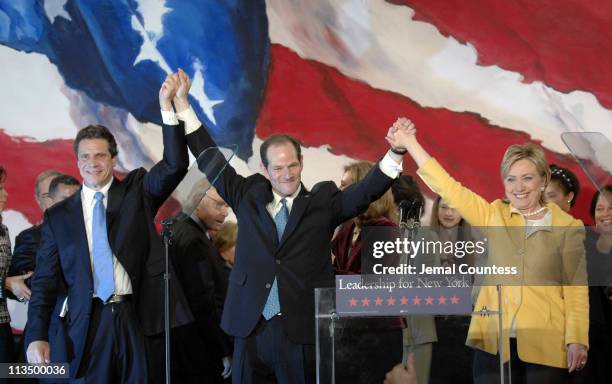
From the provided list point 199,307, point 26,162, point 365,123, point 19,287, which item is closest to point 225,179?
point 199,307

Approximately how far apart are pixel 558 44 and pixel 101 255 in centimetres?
390

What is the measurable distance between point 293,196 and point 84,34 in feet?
10.5

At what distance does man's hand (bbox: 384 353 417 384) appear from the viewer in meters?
3.75

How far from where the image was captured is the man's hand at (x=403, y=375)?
12.3 feet

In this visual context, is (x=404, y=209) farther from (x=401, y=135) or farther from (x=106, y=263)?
(x=106, y=263)

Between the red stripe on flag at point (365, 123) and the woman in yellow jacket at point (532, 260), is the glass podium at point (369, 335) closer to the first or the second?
the woman in yellow jacket at point (532, 260)

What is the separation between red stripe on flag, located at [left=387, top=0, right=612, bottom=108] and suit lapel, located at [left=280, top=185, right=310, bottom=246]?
2925 mm

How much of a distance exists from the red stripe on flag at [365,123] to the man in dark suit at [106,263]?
248 cm

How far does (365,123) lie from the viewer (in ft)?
22.4

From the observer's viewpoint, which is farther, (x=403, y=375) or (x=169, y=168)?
(x=169, y=168)

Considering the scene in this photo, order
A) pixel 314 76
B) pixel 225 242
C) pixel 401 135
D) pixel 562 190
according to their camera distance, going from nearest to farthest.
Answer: pixel 401 135, pixel 562 190, pixel 225 242, pixel 314 76

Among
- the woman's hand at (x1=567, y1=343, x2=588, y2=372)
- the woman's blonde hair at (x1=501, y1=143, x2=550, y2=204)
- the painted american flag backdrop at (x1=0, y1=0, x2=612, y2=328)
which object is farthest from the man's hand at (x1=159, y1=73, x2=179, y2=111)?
the painted american flag backdrop at (x1=0, y1=0, x2=612, y2=328)

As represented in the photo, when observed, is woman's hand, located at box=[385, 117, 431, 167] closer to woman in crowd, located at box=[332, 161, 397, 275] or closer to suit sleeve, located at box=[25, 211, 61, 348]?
woman in crowd, located at box=[332, 161, 397, 275]

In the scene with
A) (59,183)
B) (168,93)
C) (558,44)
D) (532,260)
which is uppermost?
(558,44)
